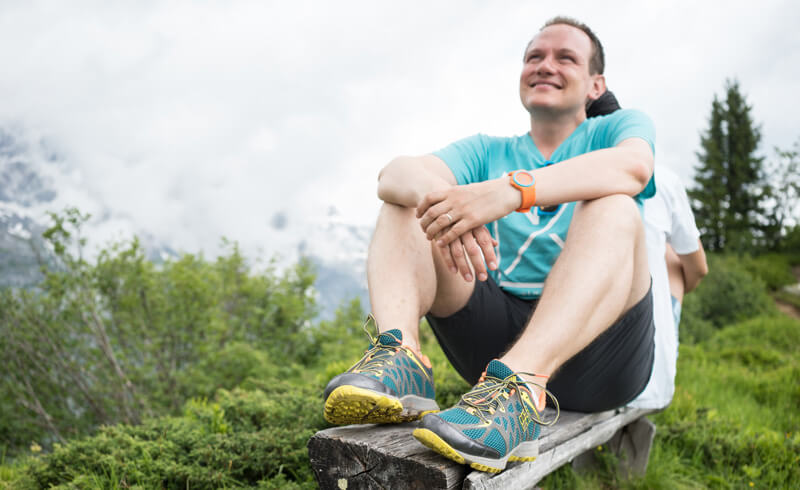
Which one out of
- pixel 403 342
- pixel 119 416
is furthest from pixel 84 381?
pixel 403 342

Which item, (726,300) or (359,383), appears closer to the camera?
(359,383)

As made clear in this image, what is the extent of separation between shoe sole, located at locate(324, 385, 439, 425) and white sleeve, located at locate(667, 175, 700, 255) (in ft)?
5.40

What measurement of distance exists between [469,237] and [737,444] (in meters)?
2.01

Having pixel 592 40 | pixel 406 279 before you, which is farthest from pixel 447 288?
pixel 592 40

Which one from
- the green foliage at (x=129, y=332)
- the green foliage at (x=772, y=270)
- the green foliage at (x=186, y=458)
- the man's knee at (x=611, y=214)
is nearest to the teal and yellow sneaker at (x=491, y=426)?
the man's knee at (x=611, y=214)

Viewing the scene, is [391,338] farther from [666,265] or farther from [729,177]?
[729,177]

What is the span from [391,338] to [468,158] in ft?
2.88

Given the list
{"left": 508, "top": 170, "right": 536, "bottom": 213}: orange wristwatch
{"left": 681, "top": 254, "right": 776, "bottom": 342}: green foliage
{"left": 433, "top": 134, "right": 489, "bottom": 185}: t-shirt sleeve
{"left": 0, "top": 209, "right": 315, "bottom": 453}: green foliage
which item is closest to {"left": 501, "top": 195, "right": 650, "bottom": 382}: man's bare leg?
{"left": 508, "top": 170, "right": 536, "bottom": 213}: orange wristwatch

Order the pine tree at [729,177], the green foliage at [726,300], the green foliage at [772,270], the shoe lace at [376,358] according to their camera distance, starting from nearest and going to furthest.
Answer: the shoe lace at [376,358] → the green foliage at [726,300] → the green foliage at [772,270] → the pine tree at [729,177]

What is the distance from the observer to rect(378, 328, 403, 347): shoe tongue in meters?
1.41

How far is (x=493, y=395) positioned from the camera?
1.22 m

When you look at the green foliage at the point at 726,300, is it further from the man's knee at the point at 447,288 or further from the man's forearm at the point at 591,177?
the man's knee at the point at 447,288

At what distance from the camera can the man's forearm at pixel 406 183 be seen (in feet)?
5.10

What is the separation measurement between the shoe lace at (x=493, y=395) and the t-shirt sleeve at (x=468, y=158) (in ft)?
2.79
